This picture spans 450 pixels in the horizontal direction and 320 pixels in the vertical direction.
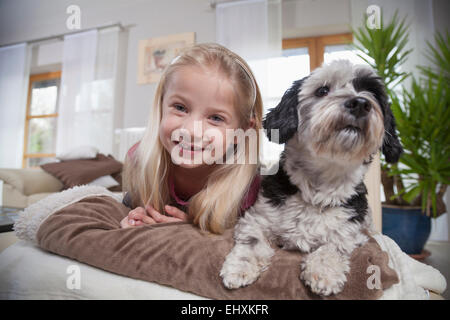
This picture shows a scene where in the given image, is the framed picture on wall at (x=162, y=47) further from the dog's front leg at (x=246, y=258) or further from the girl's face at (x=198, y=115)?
the dog's front leg at (x=246, y=258)

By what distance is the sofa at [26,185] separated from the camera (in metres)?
1.87

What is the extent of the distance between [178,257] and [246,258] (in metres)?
0.12

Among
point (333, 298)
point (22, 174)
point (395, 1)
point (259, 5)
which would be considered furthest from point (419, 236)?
point (22, 174)

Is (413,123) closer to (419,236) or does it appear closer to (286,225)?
(419,236)

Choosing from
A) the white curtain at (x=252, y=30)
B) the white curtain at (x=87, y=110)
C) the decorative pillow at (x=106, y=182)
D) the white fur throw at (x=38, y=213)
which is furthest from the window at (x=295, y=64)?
the decorative pillow at (x=106, y=182)

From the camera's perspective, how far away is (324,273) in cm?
37

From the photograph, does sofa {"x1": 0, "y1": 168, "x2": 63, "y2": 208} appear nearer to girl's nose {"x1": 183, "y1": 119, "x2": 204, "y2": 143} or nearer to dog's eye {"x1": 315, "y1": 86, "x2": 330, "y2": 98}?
girl's nose {"x1": 183, "y1": 119, "x2": 204, "y2": 143}

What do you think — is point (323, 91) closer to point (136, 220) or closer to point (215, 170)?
point (215, 170)

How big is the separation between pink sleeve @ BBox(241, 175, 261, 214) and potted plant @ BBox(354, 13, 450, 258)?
97 centimetres

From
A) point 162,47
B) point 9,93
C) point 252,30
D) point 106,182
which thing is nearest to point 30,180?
point 106,182

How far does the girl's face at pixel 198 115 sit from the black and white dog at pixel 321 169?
0.11 m

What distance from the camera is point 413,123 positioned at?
4.76ft

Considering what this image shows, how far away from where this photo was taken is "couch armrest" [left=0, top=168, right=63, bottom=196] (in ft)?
6.17
